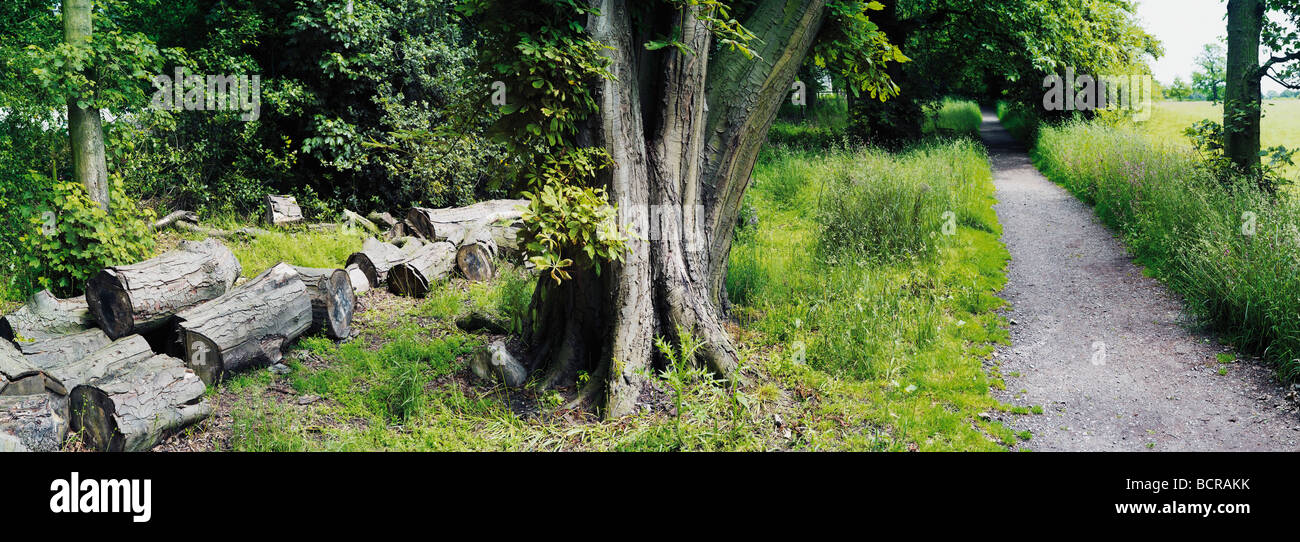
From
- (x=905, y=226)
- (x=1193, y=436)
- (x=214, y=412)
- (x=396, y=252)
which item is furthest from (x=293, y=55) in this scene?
(x=1193, y=436)

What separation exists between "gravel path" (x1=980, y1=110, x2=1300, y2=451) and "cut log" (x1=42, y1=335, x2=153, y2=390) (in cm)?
681

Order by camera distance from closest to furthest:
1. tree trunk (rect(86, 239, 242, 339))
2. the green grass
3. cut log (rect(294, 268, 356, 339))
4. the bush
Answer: tree trunk (rect(86, 239, 242, 339)) → cut log (rect(294, 268, 356, 339)) → the bush → the green grass

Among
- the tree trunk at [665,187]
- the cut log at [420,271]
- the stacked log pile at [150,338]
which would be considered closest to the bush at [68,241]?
the stacked log pile at [150,338]

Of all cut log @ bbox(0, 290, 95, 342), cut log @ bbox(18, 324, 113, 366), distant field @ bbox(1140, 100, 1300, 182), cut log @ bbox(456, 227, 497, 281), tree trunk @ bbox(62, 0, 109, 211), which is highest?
distant field @ bbox(1140, 100, 1300, 182)

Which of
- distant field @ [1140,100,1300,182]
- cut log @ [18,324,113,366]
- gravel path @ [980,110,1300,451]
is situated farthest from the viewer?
distant field @ [1140,100,1300,182]

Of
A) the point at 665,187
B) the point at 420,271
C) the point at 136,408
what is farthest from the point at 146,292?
the point at 665,187

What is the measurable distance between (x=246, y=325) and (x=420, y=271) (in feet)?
8.23

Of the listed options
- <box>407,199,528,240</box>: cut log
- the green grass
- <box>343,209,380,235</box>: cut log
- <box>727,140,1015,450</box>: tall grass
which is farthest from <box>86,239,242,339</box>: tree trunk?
the green grass

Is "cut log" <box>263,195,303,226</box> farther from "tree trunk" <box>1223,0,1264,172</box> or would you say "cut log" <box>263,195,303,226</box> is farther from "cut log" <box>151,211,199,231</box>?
"tree trunk" <box>1223,0,1264,172</box>

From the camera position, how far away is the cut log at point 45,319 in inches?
244

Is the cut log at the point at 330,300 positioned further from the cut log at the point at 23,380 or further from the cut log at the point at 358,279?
the cut log at the point at 23,380

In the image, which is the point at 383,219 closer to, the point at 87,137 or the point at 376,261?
the point at 376,261

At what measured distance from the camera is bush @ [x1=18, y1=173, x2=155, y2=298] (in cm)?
758

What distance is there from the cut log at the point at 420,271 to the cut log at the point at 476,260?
169 mm
